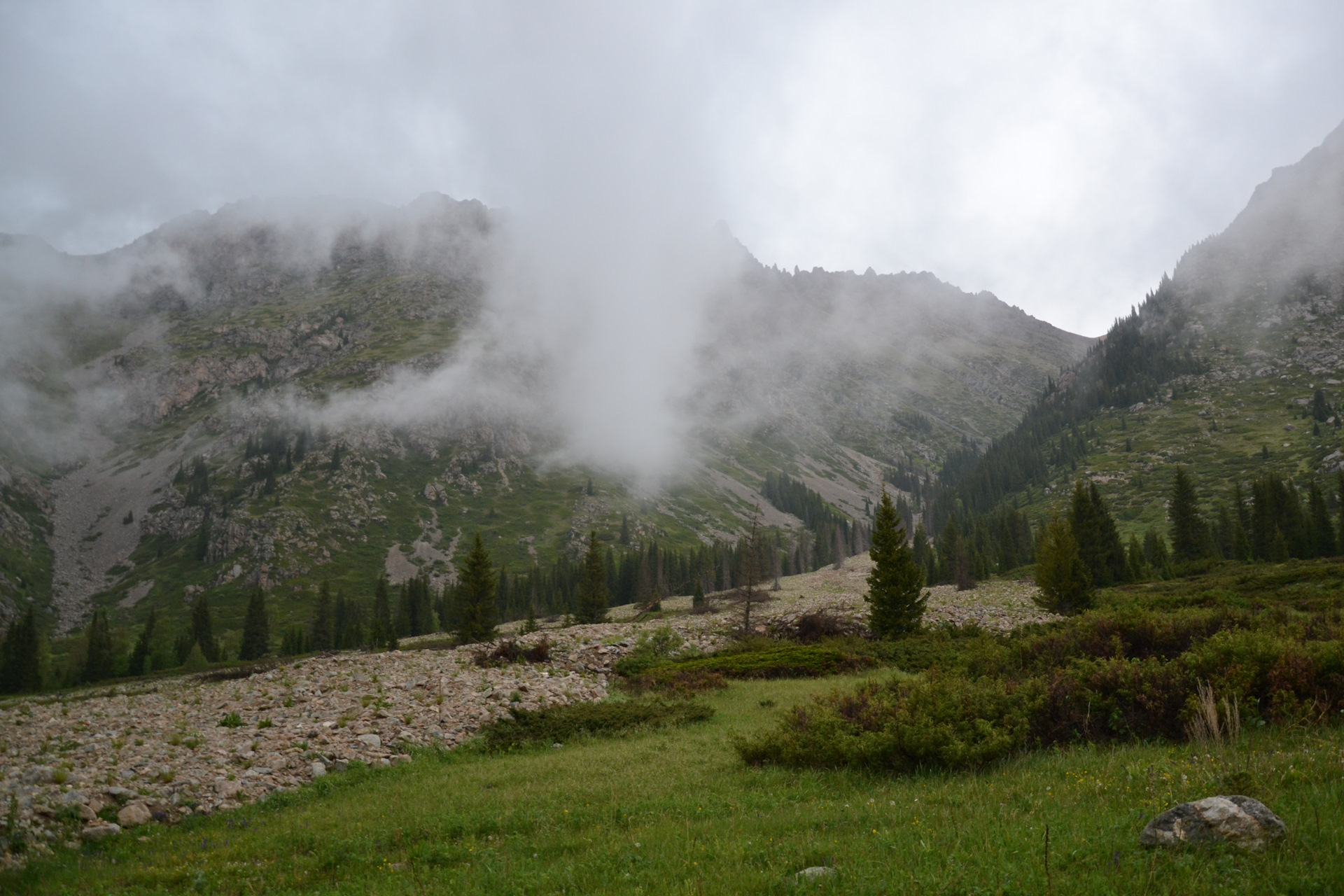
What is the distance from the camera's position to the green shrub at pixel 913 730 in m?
12.7

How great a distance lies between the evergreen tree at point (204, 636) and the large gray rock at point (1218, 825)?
135806 mm

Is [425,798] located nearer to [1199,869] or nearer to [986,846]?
[986,846]

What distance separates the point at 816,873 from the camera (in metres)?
7.76

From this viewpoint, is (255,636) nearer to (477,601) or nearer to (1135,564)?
(477,601)

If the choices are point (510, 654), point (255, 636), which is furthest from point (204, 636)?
point (510, 654)

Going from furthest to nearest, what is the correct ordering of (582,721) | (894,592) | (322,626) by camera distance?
(322,626) → (894,592) → (582,721)

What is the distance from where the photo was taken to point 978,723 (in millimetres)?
12844

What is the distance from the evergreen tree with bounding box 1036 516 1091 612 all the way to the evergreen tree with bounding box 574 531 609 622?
4968 cm

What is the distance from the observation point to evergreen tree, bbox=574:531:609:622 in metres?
80.8

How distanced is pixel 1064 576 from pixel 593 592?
53054mm

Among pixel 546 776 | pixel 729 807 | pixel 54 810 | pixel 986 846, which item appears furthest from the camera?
pixel 546 776

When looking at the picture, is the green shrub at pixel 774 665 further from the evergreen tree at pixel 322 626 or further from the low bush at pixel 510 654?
the evergreen tree at pixel 322 626

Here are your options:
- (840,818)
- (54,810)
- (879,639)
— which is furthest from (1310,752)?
(879,639)

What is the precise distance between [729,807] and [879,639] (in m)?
35.8
